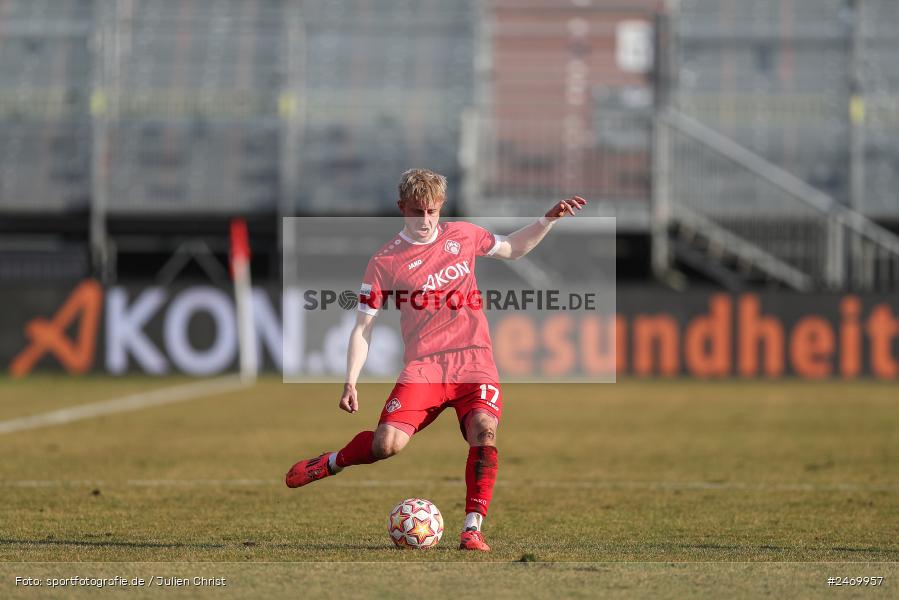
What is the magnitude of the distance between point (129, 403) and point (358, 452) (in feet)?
38.8

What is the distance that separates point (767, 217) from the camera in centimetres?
2531

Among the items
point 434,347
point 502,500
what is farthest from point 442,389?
point 502,500

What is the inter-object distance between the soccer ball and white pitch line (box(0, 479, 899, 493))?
327 centimetres

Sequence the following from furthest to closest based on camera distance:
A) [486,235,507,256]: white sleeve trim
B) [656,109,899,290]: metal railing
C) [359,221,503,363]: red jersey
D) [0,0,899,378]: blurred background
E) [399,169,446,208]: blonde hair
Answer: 1. [0,0,899,378]: blurred background
2. [656,109,899,290]: metal railing
3. [486,235,507,256]: white sleeve trim
4. [359,221,503,363]: red jersey
5. [399,169,446,208]: blonde hair

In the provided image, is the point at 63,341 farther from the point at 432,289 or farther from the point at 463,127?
the point at 432,289

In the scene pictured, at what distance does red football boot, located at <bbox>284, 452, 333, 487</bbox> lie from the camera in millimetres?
7426

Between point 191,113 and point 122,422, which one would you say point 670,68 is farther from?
point 122,422

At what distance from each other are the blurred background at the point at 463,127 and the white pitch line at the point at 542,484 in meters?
13.9

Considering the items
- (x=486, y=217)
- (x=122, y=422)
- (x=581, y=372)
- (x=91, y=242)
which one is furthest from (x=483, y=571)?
(x=91, y=242)

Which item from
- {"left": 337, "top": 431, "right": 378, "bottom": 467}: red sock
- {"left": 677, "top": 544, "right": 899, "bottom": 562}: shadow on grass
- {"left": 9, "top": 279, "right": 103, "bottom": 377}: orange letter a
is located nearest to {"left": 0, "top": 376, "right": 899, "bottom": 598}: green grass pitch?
{"left": 677, "top": 544, "right": 899, "bottom": 562}: shadow on grass

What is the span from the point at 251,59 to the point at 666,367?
34.7 ft

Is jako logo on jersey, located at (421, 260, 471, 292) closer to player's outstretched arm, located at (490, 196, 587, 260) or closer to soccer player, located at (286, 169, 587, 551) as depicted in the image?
soccer player, located at (286, 169, 587, 551)

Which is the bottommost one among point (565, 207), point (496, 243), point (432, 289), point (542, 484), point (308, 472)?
point (542, 484)

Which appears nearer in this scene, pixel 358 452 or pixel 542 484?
pixel 358 452
